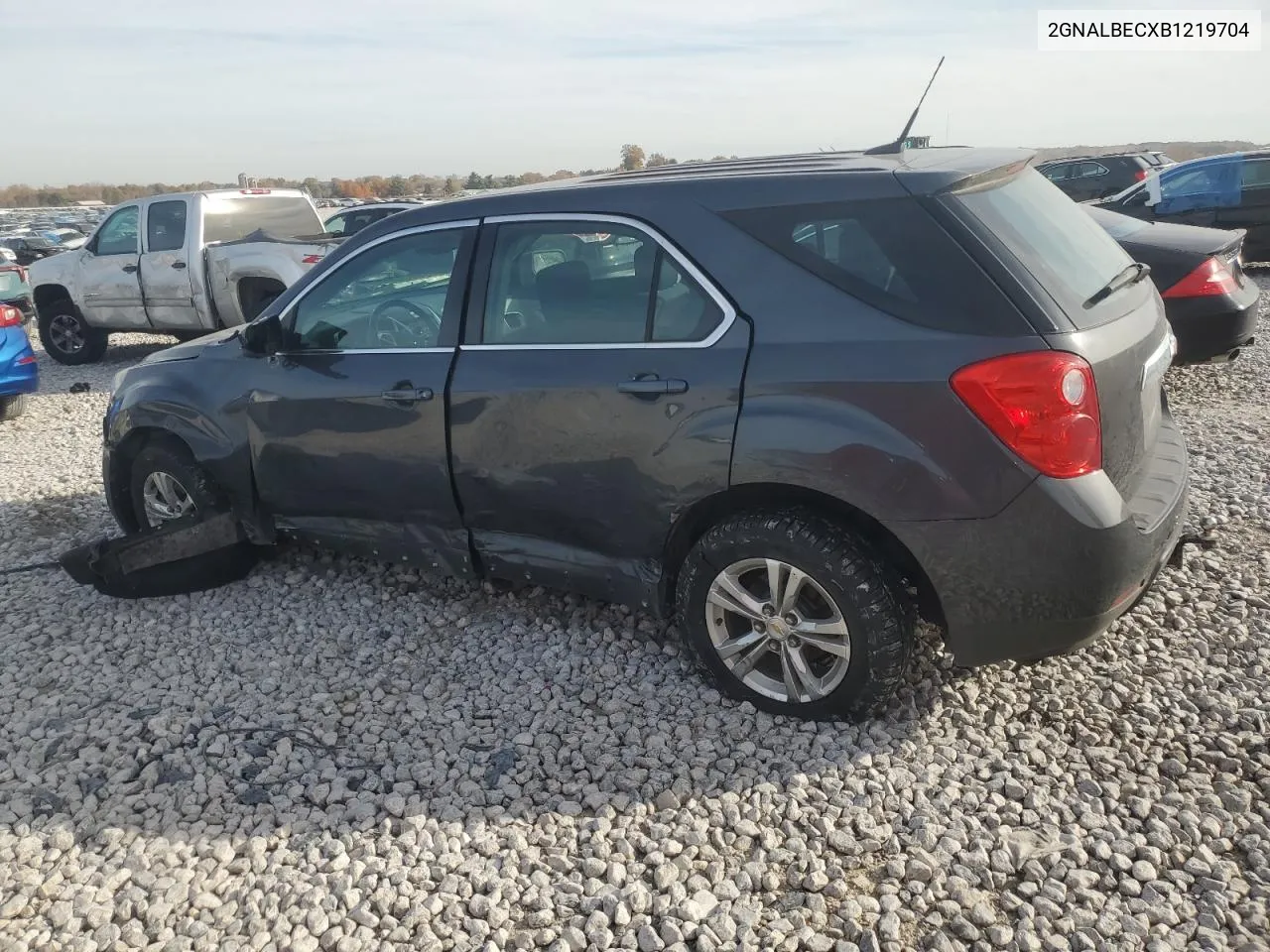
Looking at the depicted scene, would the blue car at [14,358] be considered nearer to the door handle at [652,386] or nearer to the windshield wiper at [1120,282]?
the door handle at [652,386]

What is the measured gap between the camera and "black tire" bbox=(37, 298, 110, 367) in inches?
460

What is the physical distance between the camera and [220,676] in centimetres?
397

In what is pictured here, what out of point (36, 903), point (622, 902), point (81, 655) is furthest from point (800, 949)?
point (81, 655)

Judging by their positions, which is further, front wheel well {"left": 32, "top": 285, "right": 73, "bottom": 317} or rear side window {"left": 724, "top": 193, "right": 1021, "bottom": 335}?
front wheel well {"left": 32, "top": 285, "right": 73, "bottom": 317}

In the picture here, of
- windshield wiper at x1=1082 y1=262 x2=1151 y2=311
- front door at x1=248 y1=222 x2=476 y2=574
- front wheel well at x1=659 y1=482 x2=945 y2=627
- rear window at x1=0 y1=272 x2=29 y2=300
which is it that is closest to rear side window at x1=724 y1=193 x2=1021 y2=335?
windshield wiper at x1=1082 y1=262 x2=1151 y2=311

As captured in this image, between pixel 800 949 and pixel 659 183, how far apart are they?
241 cm

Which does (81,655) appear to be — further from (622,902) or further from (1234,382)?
(1234,382)

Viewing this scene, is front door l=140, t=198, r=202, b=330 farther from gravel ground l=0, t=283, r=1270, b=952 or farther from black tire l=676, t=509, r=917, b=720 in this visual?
black tire l=676, t=509, r=917, b=720

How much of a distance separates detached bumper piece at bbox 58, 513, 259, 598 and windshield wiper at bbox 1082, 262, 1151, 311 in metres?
3.70

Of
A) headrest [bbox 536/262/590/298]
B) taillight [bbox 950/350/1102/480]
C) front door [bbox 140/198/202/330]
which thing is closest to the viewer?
taillight [bbox 950/350/1102/480]

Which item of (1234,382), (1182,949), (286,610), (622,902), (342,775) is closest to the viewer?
(1182,949)

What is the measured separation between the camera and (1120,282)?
133 inches

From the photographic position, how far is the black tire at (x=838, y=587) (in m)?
3.13

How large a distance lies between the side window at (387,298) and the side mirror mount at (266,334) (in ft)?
0.20
